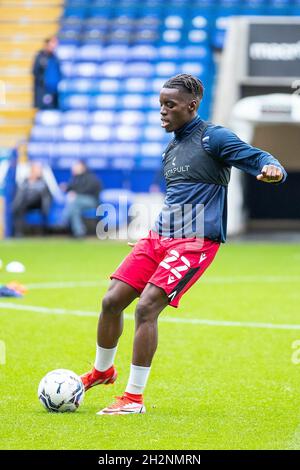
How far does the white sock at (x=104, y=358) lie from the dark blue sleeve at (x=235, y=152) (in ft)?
5.20

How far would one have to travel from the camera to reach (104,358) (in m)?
7.46

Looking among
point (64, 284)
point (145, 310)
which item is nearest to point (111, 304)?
point (145, 310)

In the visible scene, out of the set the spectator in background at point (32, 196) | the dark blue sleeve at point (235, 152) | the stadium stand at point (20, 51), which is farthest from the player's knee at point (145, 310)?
the stadium stand at point (20, 51)

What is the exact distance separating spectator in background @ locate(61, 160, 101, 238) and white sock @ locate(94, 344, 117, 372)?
16.1 meters

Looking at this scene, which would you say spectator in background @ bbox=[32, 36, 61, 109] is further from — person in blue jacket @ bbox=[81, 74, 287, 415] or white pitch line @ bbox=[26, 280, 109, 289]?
person in blue jacket @ bbox=[81, 74, 287, 415]

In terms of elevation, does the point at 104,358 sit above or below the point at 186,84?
below

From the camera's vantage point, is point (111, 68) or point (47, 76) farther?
point (111, 68)

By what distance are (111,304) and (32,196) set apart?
16.7 metres

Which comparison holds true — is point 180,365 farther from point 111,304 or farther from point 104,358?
point 111,304

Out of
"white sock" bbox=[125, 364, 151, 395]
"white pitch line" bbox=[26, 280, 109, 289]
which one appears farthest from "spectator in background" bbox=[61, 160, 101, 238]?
"white sock" bbox=[125, 364, 151, 395]

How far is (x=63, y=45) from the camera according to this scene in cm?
2980

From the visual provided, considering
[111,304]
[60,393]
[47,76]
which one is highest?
[47,76]

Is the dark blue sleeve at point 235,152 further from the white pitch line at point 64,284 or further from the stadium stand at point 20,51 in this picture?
the stadium stand at point 20,51

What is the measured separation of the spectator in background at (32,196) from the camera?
23.7 metres
